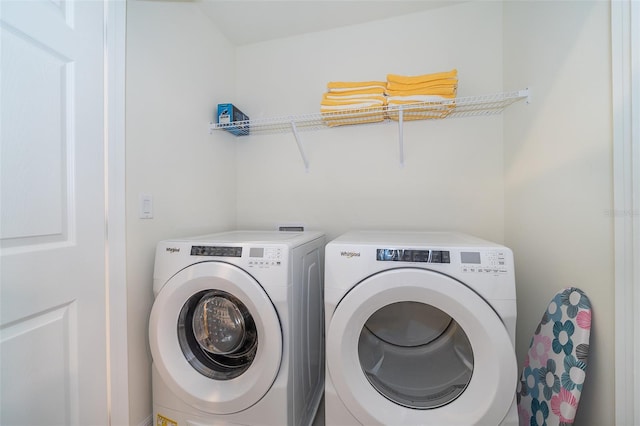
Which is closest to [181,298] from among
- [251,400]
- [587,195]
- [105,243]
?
[105,243]

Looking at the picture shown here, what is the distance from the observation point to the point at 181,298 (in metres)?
1.03

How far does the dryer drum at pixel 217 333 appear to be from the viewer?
41.9 inches

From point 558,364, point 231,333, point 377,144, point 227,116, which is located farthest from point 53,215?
point 558,364

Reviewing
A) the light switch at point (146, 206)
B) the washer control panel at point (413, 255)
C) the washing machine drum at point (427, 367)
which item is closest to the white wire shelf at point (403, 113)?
the light switch at point (146, 206)

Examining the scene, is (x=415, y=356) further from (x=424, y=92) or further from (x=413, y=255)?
(x=424, y=92)

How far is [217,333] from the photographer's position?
1096mm

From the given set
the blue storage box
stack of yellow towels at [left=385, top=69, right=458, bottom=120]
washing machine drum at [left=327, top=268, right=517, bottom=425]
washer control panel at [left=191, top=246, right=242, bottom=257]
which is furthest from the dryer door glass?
the blue storage box

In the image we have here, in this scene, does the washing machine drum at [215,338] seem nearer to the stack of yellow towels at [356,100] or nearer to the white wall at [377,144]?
the white wall at [377,144]

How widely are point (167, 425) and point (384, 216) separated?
1.55 m

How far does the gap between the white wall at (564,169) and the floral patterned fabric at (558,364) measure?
45mm

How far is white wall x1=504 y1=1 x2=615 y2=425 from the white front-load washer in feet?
3.47

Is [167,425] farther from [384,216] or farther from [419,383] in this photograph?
[384,216]

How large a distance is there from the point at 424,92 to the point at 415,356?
138cm

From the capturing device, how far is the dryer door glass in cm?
91
